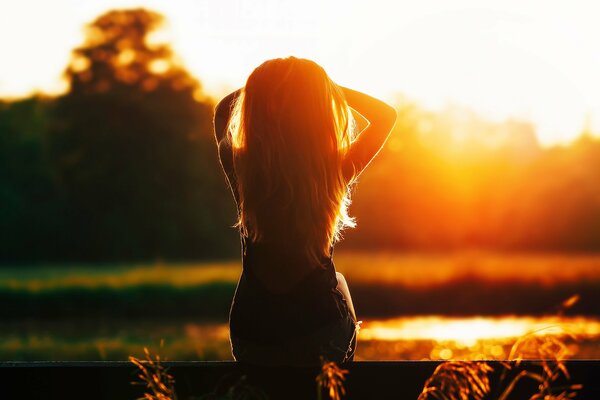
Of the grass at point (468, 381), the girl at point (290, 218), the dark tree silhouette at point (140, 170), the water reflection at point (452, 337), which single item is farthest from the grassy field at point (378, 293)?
the grass at point (468, 381)

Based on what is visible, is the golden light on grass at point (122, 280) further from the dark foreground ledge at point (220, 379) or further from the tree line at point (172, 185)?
the dark foreground ledge at point (220, 379)

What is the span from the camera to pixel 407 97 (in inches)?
1276

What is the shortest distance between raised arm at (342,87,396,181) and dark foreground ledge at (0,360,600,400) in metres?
0.80

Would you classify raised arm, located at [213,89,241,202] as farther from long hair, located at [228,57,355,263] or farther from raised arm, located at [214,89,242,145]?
long hair, located at [228,57,355,263]

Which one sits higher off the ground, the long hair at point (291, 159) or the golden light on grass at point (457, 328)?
the golden light on grass at point (457, 328)

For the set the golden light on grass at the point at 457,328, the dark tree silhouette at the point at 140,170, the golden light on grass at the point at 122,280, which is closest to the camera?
the golden light on grass at the point at 457,328

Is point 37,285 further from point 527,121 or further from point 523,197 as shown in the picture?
point 527,121

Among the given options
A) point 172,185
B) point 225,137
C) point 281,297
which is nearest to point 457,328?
point 172,185

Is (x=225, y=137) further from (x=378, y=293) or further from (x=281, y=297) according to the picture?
(x=378, y=293)

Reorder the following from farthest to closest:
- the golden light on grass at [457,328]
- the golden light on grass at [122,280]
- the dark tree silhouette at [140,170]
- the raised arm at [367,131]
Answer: the dark tree silhouette at [140,170]
the golden light on grass at [122,280]
the golden light on grass at [457,328]
the raised arm at [367,131]

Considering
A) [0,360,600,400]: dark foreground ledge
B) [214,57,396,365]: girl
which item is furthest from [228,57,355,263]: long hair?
[0,360,600,400]: dark foreground ledge

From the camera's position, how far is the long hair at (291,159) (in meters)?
2.51

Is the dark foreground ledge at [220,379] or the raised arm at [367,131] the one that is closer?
the dark foreground ledge at [220,379]

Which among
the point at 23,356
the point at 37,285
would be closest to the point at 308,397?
the point at 23,356
